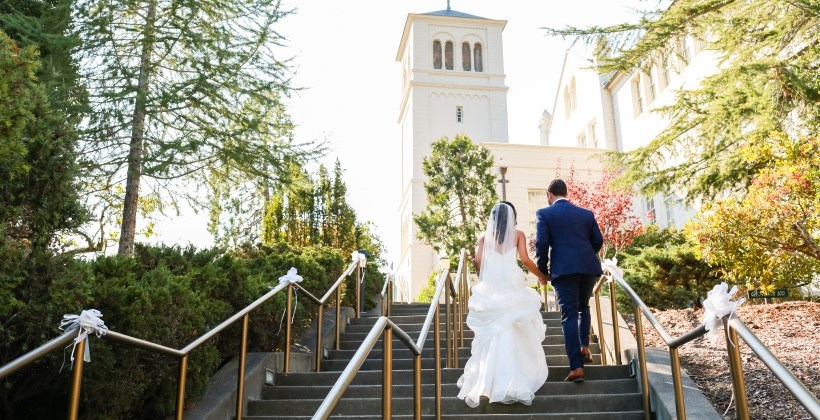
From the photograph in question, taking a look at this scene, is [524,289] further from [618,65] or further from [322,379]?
[618,65]

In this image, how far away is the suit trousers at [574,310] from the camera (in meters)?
5.84

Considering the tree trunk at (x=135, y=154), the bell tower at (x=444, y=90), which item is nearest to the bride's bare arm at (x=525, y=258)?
the tree trunk at (x=135, y=154)

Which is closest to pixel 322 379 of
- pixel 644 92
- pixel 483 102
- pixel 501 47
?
pixel 644 92

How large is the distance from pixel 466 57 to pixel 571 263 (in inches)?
1287

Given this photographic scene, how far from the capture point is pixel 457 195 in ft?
66.0

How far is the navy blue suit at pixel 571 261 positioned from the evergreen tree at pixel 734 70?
11.6 ft

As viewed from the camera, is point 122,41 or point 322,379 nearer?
point 322,379

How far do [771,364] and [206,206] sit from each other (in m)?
10.6

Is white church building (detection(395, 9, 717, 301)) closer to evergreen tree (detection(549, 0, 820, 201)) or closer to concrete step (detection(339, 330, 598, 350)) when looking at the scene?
evergreen tree (detection(549, 0, 820, 201))

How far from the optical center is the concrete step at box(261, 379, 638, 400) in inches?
231

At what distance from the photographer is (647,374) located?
541 centimetres

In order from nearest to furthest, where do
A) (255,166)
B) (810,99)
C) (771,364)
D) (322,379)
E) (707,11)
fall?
(771,364) → (322,379) → (810,99) → (707,11) → (255,166)

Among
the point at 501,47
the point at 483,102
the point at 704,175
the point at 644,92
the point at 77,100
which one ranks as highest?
the point at 501,47

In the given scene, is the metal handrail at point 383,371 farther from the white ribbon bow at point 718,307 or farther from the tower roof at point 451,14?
the tower roof at point 451,14
